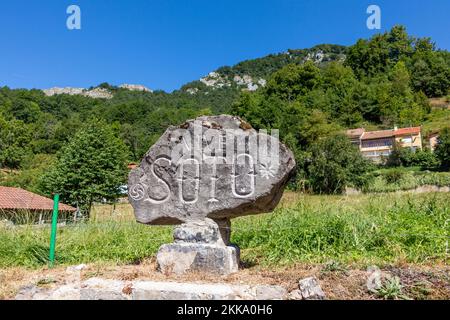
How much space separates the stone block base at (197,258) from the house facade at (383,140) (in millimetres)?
46688

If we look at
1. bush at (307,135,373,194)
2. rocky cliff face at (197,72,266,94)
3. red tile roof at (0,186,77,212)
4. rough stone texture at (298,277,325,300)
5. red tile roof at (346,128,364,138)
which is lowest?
rough stone texture at (298,277,325,300)

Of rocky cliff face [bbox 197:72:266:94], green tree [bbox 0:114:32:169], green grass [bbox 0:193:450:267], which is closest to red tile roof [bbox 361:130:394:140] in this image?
green tree [bbox 0:114:32:169]

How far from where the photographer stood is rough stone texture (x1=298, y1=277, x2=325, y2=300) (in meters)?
3.12

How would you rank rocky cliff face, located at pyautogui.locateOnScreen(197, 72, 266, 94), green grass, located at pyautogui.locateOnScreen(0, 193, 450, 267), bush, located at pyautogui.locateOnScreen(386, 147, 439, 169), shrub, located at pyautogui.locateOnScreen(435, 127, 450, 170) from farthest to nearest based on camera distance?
rocky cliff face, located at pyautogui.locateOnScreen(197, 72, 266, 94), bush, located at pyautogui.locateOnScreen(386, 147, 439, 169), shrub, located at pyautogui.locateOnScreen(435, 127, 450, 170), green grass, located at pyautogui.locateOnScreen(0, 193, 450, 267)

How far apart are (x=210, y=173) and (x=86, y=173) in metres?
20.3

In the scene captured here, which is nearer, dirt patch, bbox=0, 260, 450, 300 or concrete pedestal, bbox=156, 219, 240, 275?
dirt patch, bbox=0, 260, 450, 300

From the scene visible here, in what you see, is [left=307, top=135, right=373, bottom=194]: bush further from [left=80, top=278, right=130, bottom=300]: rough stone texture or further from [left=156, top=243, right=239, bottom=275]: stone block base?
[left=80, top=278, right=130, bottom=300]: rough stone texture

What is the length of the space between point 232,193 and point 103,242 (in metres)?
3.29

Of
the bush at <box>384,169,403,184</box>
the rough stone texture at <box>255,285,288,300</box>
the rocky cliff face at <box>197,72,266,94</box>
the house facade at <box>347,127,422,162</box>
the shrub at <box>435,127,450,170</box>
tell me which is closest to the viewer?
the rough stone texture at <box>255,285,288,300</box>

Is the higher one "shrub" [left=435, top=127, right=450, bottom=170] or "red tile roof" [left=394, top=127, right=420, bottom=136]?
"red tile roof" [left=394, top=127, right=420, bottom=136]

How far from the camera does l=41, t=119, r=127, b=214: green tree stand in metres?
22.7

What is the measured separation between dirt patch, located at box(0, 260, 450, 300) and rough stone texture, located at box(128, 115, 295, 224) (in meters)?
0.72

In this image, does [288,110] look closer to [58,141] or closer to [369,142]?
[369,142]

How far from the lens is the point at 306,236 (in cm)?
526
